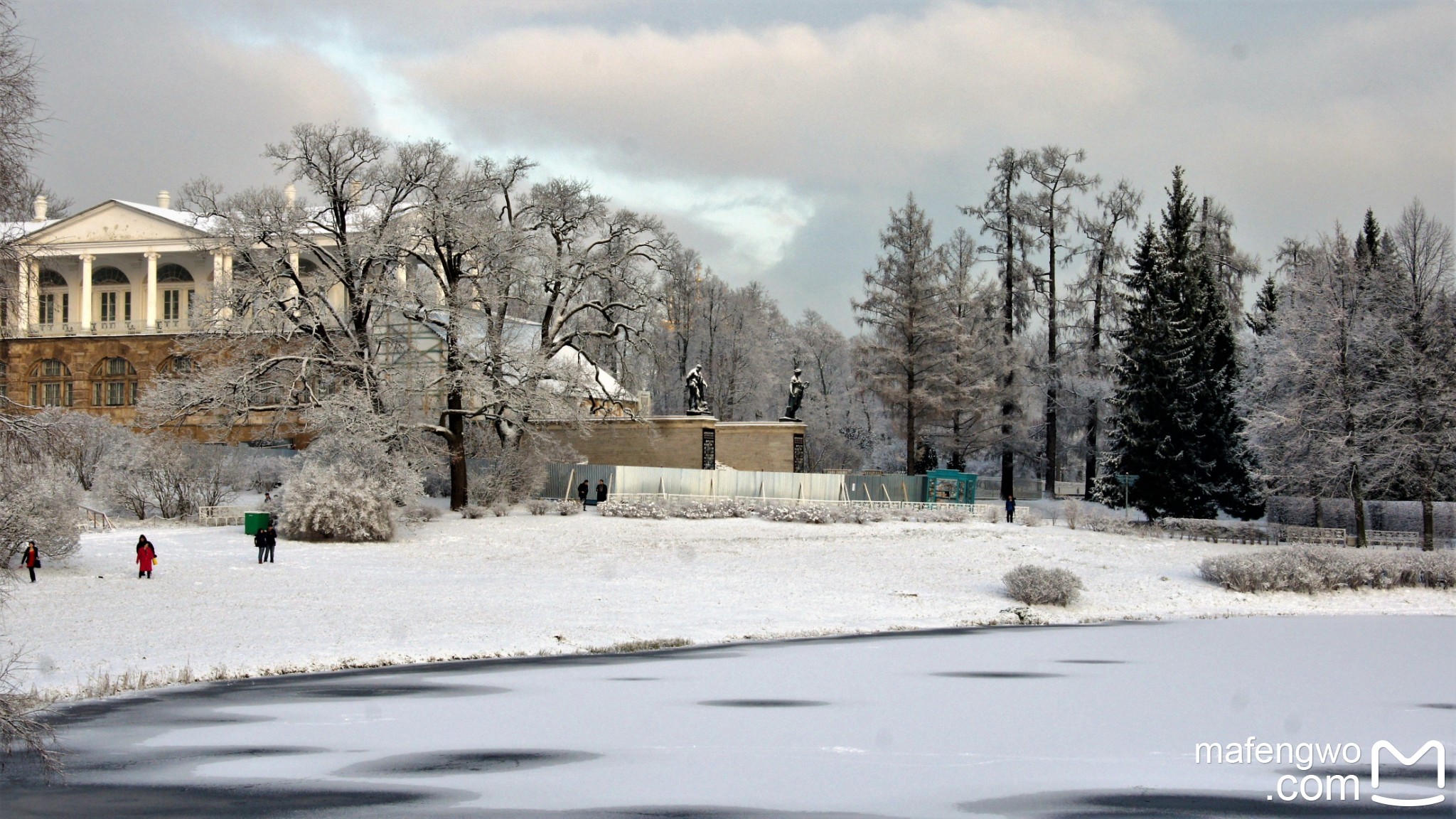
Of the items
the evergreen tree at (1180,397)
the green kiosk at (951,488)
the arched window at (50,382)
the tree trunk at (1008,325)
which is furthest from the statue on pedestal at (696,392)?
the arched window at (50,382)

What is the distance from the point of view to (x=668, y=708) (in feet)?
47.6

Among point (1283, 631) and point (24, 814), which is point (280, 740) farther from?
point (1283, 631)

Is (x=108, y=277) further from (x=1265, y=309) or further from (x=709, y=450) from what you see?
(x=1265, y=309)

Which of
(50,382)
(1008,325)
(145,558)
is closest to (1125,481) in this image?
(1008,325)

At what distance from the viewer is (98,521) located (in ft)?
116

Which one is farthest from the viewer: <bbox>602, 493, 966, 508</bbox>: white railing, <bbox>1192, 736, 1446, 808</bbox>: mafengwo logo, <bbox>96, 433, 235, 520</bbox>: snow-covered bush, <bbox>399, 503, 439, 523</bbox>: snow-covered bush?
<bbox>602, 493, 966, 508</bbox>: white railing

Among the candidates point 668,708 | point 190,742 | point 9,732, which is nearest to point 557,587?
point 668,708

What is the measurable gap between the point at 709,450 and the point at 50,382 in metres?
31.5

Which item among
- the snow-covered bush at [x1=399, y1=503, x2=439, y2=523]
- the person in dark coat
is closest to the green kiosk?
the snow-covered bush at [x1=399, y1=503, x2=439, y2=523]

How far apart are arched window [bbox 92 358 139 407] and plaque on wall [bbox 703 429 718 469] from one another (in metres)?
27.0

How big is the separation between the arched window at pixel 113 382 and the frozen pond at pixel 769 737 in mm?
42524

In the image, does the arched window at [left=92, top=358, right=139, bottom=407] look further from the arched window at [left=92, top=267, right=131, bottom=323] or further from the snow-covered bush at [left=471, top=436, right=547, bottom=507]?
the snow-covered bush at [left=471, top=436, right=547, bottom=507]

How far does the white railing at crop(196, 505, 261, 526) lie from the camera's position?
36.4 m

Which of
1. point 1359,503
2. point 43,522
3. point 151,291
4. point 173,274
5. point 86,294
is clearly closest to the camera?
point 43,522
